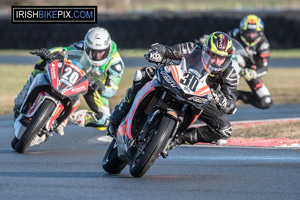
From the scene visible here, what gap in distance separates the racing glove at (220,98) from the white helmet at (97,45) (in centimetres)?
324

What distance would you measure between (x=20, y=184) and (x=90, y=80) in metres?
2.75

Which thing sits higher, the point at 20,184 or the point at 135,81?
the point at 135,81

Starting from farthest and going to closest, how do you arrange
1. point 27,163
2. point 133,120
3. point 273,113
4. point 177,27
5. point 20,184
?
point 177,27
point 273,113
point 27,163
point 133,120
point 20,184

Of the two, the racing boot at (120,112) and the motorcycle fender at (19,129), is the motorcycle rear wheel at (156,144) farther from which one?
the motorcycle fender at (19,129)

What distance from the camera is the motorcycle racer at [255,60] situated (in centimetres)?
1373

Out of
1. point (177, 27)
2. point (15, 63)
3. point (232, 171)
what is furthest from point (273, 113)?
point (15, 63)

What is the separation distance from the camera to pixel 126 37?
30766 millimetres

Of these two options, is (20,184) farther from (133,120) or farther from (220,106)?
(220,106)

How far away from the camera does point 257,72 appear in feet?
44.9

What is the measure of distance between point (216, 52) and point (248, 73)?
684cm

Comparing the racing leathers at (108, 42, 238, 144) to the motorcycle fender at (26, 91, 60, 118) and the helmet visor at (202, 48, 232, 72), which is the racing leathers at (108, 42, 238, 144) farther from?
the motorcycle fender at (26, 91, 60, 118)

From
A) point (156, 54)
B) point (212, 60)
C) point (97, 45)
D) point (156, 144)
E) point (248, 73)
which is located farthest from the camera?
point (248, 73)

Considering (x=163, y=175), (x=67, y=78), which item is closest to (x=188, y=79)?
(x=163, y=175)

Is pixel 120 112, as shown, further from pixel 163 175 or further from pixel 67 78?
pixel 67 78
